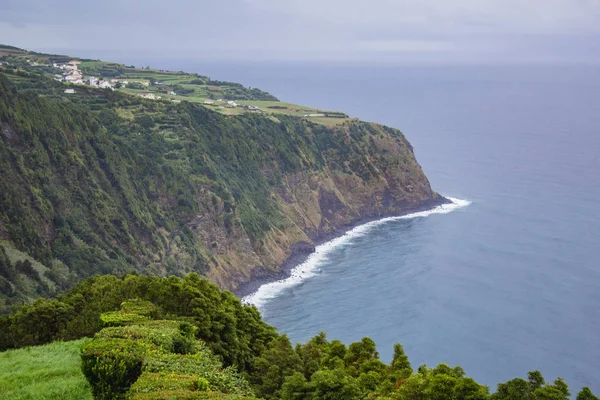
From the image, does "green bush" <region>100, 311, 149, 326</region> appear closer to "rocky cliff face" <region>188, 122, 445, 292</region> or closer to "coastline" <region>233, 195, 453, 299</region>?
"coastline" <region>233, 195, 453, 299</region>

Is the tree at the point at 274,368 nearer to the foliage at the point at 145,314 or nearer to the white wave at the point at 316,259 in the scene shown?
the foliage at the point at 145,314

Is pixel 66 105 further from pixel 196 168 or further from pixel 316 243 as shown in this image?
pixel 316 243

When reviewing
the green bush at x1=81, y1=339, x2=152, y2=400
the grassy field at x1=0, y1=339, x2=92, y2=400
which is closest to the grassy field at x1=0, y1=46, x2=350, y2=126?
the grassy field at x1=0, y1=339, x2=92, y2=400

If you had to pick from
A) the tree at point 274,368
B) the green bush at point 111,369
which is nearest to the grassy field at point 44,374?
the green bush at point 111,369

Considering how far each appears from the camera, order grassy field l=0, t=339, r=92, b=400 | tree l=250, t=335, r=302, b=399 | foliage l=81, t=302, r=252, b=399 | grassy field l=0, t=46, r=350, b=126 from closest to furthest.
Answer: foliage l=81, t=302, r=252, b=399, grassy field l=0, t=339, r=92, b=400, tree l=250, t=335, r=302, b=399, grassy field l=0, t=46, r=350, b=126

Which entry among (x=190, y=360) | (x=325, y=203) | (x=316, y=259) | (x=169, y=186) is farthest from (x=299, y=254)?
(x=190, y=360)

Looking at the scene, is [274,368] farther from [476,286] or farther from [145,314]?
[476,286]
